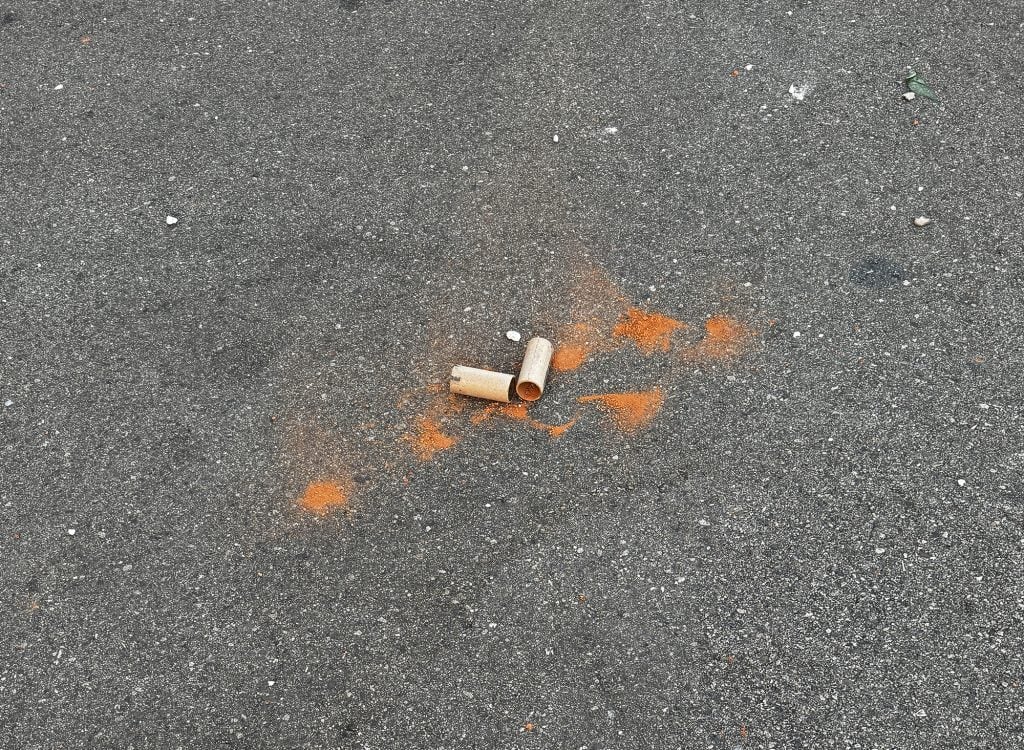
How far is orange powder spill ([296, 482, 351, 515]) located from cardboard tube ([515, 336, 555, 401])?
933 mm

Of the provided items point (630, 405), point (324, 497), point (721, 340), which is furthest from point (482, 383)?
point (721, 340)

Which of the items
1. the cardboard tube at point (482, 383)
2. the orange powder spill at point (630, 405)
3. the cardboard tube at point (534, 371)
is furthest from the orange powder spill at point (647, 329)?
the cardboard tube at point (482, 383)

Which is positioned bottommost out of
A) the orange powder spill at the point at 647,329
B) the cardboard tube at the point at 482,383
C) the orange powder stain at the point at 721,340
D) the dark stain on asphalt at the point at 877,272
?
the cardboard tube at the point at 482,383

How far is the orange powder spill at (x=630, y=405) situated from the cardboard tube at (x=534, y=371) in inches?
8.7

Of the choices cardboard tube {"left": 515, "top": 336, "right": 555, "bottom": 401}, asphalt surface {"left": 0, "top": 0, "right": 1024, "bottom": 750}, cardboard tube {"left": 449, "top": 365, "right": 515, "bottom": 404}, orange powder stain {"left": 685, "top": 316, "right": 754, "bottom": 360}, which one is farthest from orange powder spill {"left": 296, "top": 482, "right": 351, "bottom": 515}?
orange powder stain {"left": 685, "top": 316, "right": 754, "bottom": 360}

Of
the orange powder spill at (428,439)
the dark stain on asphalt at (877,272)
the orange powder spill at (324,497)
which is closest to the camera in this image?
the orange powder spill at (324,497)

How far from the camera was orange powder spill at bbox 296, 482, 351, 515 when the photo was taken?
409 cm

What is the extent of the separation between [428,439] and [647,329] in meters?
1.22

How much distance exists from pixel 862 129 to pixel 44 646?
497cm

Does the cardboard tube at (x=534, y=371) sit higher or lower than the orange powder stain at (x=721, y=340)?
lower

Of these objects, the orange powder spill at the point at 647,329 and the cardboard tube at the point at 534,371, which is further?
the orange powder spill at the point at 647,329

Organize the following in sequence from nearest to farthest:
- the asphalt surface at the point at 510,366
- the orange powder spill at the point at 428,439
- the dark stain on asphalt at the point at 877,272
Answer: the asphalt surface at the point at 510,366, the orange powder spill at the point at 428,439, the dark stain on asphalt at the point at 877,272

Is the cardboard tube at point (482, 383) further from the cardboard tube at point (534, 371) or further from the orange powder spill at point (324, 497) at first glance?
the orange powder spill at point (324, 497)

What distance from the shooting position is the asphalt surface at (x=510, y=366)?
3623mm
